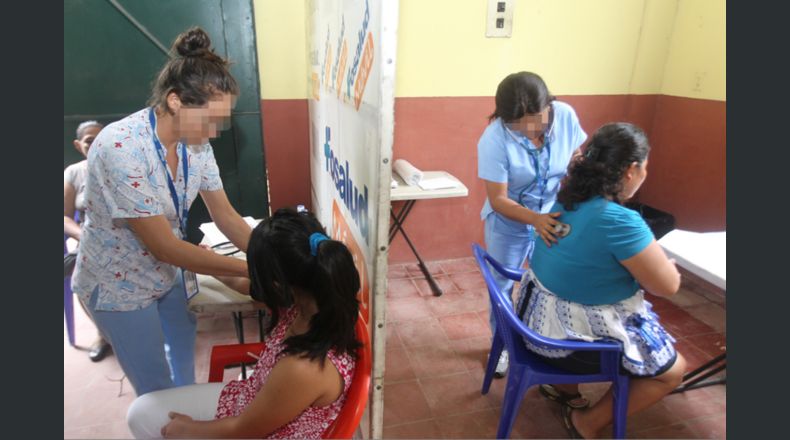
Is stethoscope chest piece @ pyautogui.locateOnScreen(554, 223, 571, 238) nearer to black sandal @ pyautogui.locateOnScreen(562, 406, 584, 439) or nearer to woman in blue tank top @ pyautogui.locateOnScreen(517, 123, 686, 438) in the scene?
woman in blue tank top @ pyautogui.locateOnScreen(517, 123, 686, 438)

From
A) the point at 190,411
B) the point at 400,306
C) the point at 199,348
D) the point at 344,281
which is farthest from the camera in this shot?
the point at 400,306

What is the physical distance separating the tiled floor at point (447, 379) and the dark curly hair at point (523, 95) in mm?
1310

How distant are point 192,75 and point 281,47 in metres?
1.85

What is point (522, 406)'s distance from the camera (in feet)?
6.82

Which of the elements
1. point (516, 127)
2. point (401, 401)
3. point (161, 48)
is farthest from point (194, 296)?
point (161, 48)

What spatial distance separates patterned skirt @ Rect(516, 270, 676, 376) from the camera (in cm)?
150

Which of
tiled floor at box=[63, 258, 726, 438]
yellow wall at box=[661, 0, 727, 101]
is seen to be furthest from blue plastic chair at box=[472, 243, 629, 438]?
yellow wall at box=[661, 0, 727, 101]

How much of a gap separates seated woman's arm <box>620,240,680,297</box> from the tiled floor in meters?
0.90

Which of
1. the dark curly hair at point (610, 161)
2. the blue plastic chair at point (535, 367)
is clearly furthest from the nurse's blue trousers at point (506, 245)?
the dark curly hair at point (610, 161)

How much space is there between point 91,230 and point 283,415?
0.80m

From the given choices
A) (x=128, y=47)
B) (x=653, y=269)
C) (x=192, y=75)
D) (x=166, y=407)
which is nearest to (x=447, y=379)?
(x=653, y=269)

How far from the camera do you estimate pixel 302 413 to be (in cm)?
111

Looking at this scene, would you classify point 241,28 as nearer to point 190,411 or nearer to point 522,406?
point 190,411

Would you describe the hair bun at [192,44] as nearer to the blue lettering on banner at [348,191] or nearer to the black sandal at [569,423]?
the blue lettering on banner at [348,191]
